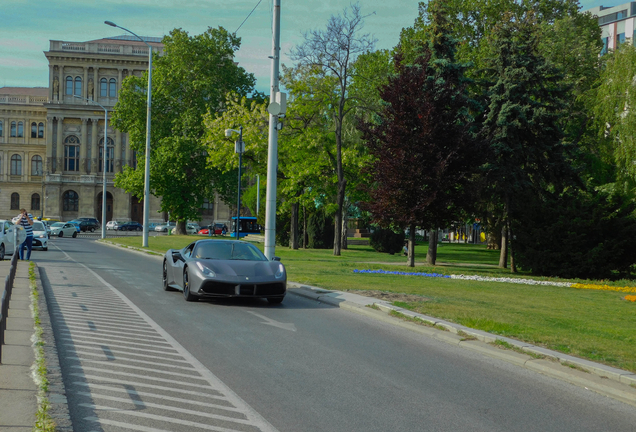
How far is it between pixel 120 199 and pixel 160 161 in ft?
139

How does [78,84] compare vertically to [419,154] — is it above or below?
above

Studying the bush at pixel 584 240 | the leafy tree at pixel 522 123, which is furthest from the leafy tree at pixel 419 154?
the leafy tree at pixel 522 123

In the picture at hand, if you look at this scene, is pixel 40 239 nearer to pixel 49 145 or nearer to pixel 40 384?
pixel 40 384

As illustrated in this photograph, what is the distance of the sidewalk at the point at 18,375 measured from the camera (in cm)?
535

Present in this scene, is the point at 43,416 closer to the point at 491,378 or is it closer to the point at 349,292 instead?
the point at 491,378

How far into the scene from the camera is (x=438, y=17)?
3247 cm

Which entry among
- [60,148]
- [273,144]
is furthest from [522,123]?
[60,148]

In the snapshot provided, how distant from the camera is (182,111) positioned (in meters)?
61.7

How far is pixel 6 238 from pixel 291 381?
22.8 meters

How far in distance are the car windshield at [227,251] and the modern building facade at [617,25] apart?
70.0m

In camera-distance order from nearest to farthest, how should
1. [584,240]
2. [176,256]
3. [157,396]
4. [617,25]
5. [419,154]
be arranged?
1. [157,396]
2. [176,256]
3. [584,240]
4. [419,154]
5. [617,25]

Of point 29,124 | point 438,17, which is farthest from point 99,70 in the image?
point 438,17

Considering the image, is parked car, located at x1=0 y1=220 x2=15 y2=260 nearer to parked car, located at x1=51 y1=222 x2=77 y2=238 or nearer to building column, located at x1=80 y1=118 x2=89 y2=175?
parked car, located at x1=51 y1=222 x2=77 y2=238

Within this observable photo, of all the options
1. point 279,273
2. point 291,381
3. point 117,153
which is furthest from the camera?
point 117,153
